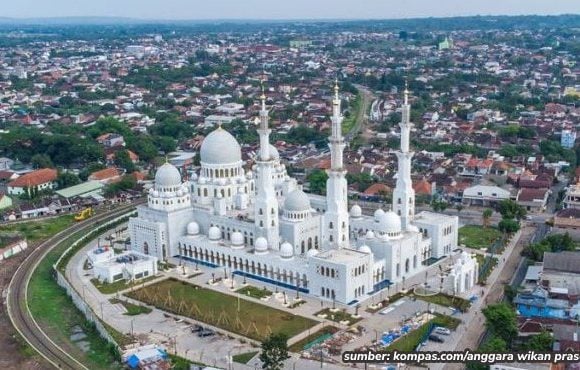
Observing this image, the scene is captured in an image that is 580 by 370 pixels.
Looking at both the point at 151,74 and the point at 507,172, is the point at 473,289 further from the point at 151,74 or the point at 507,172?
the point at 151,74

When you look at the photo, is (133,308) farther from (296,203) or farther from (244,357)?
(296,203)

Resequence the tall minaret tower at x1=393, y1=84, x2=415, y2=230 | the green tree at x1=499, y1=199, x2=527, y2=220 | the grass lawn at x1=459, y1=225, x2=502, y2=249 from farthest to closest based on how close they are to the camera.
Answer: the green tree at x1=499, y1=199, x2=527, y2=220, the grass lawn at x1=459, y1=225, x2=502, y2=249, the tall minaret tower at x1=393, y1=84, x2=415, y2=230

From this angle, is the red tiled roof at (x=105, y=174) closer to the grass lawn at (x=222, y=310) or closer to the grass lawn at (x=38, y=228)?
the grass lawn at (x=38, y=228)

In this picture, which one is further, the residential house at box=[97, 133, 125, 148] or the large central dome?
the residential house at box=[97, 133, 125, 148]

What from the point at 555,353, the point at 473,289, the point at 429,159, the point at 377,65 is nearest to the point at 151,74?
the point at 377,65

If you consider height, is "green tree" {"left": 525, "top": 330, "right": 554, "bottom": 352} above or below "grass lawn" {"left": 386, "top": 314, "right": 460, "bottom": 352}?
above

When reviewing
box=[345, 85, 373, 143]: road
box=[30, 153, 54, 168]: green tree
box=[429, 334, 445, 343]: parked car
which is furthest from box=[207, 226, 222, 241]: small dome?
box=[345, 85, 373, 143]: road

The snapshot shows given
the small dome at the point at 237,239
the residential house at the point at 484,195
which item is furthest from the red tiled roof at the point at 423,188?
the small dome at the point at 237,239

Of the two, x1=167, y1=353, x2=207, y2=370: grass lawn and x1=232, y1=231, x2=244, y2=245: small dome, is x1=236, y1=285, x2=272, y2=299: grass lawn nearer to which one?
x1=232, y1=231, x2=244, y2=245: small dome
